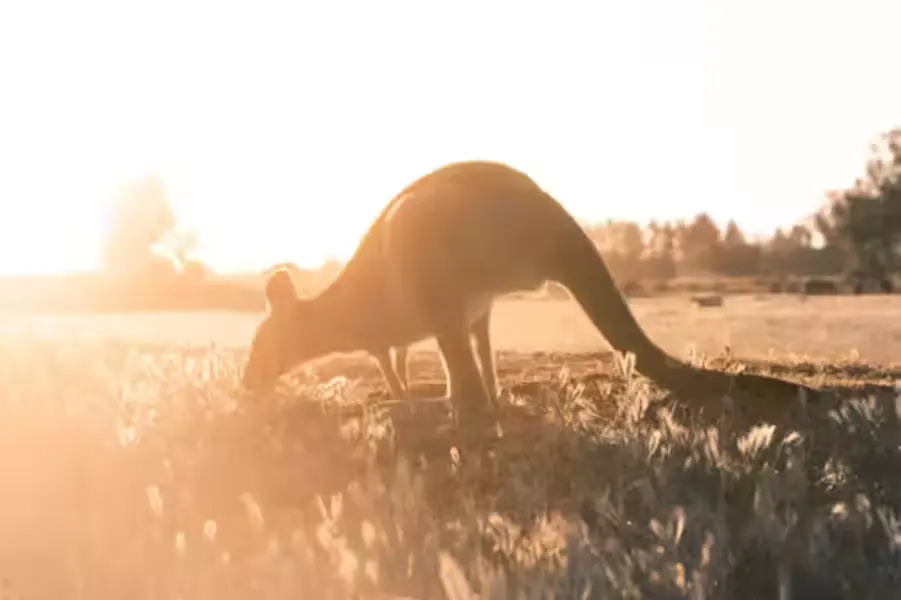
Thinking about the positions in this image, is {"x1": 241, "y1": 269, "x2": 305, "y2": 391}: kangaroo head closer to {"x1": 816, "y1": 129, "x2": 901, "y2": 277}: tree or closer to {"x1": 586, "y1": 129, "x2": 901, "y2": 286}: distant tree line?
{"x1": 586, "y1": 129, "x2": 901, "y2": 286}: distant tree line

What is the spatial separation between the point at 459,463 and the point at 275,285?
506 millimetres

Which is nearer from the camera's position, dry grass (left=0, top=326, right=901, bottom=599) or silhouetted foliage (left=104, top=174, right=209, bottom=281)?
dry grass (left=0, top=326, right=901, bottom=599)

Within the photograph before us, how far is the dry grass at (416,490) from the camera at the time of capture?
3.36 ft

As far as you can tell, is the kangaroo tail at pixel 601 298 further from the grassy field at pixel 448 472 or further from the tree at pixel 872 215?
the tree at pixel 872 215

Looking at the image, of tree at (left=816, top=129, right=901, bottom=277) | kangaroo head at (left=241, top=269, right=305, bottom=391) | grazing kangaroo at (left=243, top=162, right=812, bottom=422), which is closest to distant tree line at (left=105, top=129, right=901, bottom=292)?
tree at (left=816, top=129, right=901, bottom=277)

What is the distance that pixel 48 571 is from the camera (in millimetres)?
1166

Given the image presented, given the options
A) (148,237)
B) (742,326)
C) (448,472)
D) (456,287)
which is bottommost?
(448,472)

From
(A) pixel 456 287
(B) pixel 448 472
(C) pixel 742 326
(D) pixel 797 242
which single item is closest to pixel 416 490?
(B) pixel 448 472

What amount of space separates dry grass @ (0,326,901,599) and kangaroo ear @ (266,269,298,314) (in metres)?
0.14

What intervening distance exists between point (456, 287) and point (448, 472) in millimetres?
338

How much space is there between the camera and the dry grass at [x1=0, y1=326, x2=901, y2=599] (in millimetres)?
1024

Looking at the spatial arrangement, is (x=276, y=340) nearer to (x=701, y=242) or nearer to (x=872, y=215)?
(x=701, y=242)

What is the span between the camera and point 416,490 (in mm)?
1214

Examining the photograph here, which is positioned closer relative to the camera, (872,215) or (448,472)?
(448,472)
